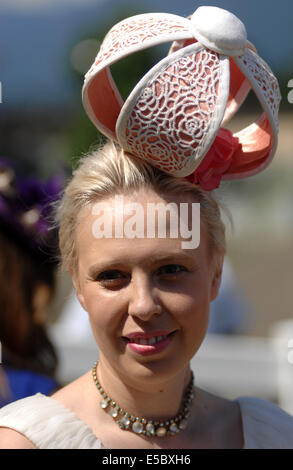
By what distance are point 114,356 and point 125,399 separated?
0.16 metres

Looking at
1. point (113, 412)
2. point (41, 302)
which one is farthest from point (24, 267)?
point (113, 412)

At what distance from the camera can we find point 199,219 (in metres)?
1.54

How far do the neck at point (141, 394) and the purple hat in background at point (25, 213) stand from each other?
1.03 metres

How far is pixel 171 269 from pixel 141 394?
344 millimetres

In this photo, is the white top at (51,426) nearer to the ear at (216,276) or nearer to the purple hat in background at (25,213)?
the ear at (216,276)

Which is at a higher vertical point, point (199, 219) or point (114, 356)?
point (199, 219)

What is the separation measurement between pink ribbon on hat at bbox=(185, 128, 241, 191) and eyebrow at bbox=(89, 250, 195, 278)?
197 mm

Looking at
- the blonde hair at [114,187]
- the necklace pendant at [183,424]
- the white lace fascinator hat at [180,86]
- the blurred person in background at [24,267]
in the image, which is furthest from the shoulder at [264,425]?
the blurred person in background at [24,267]

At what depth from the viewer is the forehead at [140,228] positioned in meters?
1.43

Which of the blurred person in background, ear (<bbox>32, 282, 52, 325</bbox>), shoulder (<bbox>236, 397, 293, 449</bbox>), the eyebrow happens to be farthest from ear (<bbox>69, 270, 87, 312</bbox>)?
ear (<bbox>32, 282, 52, 325</bbox>)
